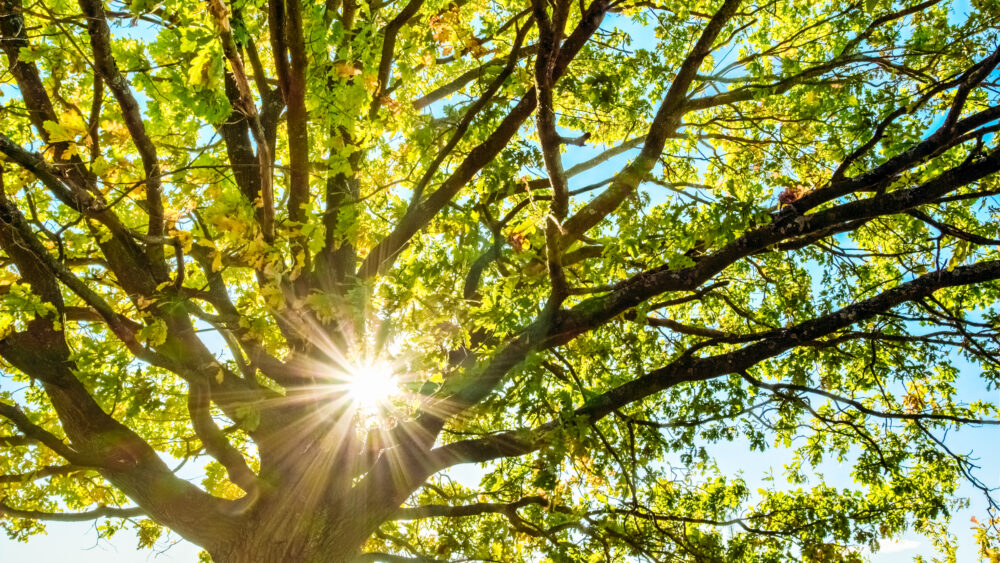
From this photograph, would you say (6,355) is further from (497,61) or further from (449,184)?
(497,61)

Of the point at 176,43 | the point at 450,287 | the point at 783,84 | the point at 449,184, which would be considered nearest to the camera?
the point at 176,43

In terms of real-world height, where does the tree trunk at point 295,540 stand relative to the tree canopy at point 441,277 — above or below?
below

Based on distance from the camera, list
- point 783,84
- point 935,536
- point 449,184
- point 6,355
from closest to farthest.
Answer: point 6,355, point 449,184, point 783,84, point 935,536

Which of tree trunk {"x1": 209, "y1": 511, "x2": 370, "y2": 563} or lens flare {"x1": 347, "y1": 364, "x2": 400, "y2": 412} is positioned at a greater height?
lens flare {"x1": 347, "y1": 364, "x2": 400, "y2": 412}

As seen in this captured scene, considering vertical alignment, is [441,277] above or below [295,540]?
above

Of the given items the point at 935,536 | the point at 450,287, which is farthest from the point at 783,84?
the point at 935,536

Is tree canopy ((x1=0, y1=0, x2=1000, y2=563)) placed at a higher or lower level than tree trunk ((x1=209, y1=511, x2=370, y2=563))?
higher

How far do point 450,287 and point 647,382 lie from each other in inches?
71.3

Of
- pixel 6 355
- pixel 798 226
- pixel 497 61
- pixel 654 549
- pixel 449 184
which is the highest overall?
pixel 497 61

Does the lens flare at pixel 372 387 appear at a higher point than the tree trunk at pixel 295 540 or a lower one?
higher

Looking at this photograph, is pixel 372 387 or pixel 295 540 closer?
pixel 295 540

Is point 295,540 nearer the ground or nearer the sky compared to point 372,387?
nearer the ground

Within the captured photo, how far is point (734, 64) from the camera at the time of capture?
565 centimetres

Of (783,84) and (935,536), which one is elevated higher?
(783,84)
